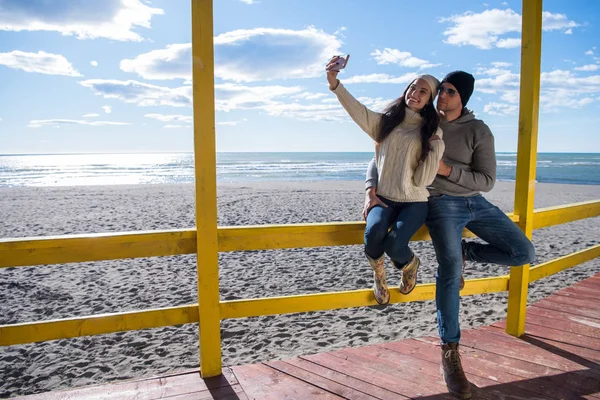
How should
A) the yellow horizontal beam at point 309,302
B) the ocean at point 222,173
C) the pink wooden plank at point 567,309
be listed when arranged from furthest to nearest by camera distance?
the ocean at point 222,173 → the pink wooden plank at point 567,309 → the yellow horizontal beam at point 309,302

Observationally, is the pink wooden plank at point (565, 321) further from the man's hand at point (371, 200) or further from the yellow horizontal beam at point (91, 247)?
the yellow horizontal beam at point (91, 247)

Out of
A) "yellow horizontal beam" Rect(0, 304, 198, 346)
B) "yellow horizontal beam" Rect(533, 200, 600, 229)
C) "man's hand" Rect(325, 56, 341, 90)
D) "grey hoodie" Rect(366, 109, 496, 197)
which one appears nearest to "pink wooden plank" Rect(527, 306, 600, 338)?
"yellow horizontal beam" Rect(533, 200, 600, 229)

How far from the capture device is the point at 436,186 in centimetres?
255

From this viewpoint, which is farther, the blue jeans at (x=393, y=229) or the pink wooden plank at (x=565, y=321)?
the pink wooden plank at (x=565, y=321)

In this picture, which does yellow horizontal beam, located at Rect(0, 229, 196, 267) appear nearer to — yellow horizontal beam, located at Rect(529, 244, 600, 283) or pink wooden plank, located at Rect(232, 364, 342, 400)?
pink wooden plank, located at Rect(232, 364, 342, 400)

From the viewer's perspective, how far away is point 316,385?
235 centimetres

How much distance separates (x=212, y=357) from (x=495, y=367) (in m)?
1.56

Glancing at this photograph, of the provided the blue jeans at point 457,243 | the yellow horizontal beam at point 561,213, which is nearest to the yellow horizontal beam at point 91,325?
the blue jeans at point 457,243

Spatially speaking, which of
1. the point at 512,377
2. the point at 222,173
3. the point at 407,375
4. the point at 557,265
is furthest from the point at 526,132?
the point at 222,173

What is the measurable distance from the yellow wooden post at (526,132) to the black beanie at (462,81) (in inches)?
22.5

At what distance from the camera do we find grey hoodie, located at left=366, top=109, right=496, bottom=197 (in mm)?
2494

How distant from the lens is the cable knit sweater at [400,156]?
7.77 ft

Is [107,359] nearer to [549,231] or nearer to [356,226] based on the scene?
[356,226]

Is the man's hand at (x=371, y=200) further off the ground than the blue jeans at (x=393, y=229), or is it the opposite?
the man's hand at (x=371, y=200)
